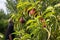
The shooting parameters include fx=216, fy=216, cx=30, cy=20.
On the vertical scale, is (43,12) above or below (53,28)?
above

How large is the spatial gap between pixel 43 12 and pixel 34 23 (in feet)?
0.43

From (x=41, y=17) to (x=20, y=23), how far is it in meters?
0.43

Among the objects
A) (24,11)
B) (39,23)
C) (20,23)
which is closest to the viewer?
(39,23)

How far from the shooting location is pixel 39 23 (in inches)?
73.4

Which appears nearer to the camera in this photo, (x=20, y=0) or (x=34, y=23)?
(x=34, y=23)

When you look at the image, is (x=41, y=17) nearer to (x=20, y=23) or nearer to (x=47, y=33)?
(x=47, y=33)

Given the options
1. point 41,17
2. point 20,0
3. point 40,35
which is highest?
point 20,0

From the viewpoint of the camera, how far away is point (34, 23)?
1.90 metres

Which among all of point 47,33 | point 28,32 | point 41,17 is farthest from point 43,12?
point 28,32

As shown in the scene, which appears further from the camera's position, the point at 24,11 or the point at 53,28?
the point at 24,11

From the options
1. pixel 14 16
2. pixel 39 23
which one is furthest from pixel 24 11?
pixel 39 23

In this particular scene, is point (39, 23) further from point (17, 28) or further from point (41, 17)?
point (17, 28)

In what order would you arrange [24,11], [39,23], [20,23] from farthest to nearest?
1. [20,23]
2. [24,11]
3. [39,23]

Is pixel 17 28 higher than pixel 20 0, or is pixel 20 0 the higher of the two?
pixel 20 0
